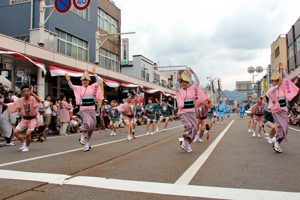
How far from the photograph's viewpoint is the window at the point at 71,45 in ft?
65.4

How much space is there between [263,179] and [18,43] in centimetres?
1243

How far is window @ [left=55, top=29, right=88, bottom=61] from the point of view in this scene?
19.9 m

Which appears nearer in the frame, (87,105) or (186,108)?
(186,108)

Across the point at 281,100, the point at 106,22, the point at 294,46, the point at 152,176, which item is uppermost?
the point at 106,22

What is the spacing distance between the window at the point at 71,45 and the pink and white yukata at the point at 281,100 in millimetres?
16964

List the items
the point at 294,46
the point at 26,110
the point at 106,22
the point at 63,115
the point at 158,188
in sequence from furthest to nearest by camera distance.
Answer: the point at 294,46 → the point at 106,22 → the point at 63,115 → the point at 26,110 → the point at 158,188

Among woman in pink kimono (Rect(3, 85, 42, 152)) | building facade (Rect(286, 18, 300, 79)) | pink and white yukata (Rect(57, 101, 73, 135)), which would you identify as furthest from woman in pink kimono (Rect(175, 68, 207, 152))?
building facade (Rect(286, 18, 300, 79))

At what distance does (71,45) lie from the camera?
70.2 ft

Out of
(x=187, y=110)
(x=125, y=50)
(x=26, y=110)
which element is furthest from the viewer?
(x=125, y=50)

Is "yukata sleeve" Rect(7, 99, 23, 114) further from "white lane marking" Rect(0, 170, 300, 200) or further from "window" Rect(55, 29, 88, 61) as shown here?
"window" Rect(55, 29, 88, 61)

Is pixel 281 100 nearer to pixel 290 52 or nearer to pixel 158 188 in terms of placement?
pixel 158 188

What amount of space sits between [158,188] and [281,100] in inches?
189

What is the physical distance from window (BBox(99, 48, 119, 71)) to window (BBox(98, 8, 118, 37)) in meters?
2.55

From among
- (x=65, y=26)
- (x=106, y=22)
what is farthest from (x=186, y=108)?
(x=106, y=22)
